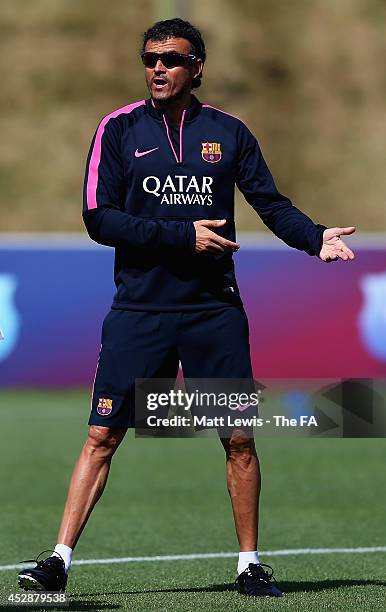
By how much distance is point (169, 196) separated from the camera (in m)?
6.15

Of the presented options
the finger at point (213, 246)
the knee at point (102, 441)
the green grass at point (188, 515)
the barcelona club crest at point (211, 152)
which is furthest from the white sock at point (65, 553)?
the barcelona club crest at point (211, 152)

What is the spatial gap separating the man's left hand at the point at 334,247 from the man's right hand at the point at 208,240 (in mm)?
407

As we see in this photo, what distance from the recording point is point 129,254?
6.21m

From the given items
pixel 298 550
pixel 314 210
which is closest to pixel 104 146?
pixel 298 550

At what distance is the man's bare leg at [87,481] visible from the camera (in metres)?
6.12

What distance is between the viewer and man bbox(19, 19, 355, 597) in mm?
6113

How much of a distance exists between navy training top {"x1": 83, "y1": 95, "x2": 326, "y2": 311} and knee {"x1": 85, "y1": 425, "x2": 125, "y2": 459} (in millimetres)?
554

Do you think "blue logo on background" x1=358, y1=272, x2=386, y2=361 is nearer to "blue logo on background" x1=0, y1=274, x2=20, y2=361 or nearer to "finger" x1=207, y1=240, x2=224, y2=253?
"blue logo on background" x1=0, y1=274, x2=20, y2=361

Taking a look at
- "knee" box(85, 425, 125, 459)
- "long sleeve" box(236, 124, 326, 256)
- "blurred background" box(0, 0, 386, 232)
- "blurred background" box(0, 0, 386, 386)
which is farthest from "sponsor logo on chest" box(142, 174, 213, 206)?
"blurred background" box(0, 0, 386, 232)

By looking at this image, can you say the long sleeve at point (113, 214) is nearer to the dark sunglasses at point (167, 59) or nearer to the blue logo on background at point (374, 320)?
the dark sunglasses at point (167, 59)

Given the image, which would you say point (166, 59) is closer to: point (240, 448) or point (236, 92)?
point (240, 448)

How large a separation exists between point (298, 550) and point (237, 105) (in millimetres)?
24217

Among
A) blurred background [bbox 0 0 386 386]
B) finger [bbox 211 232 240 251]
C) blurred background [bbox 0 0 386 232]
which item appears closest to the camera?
finger [bbox 211 232 240 251]

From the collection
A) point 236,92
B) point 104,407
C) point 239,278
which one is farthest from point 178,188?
point 236,92
